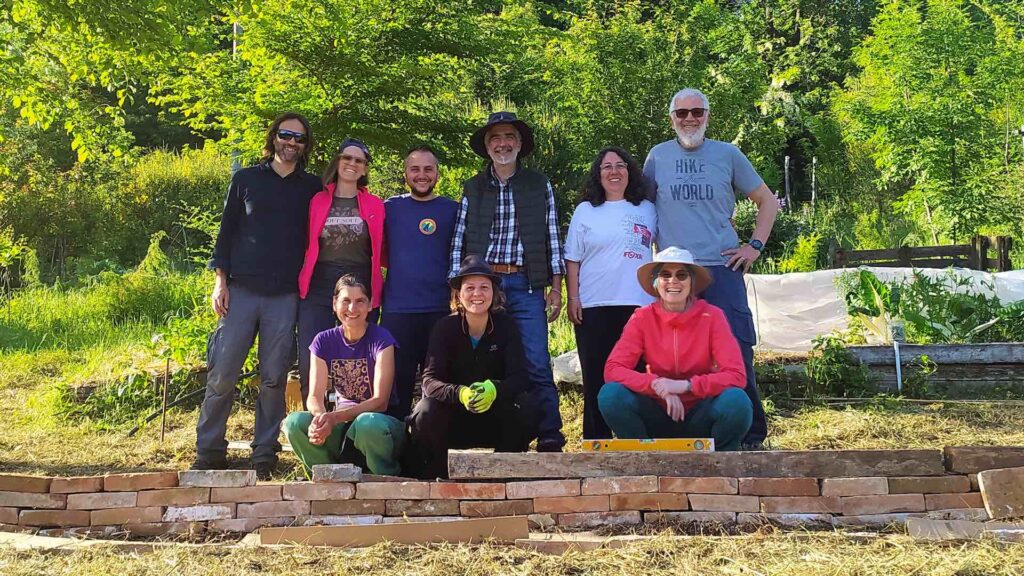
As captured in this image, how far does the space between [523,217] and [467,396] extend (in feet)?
3.45

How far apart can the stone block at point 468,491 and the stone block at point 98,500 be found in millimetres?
1268

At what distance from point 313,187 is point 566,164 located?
7363 millimetres

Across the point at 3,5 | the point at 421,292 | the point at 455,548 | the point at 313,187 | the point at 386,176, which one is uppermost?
the point at 3,5

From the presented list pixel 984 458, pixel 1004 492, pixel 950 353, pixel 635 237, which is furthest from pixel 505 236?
pixel 950 353

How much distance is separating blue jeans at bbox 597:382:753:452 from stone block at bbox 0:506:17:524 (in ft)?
8.13

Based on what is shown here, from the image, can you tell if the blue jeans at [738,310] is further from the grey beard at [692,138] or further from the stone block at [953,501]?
the stone block at [953,501]

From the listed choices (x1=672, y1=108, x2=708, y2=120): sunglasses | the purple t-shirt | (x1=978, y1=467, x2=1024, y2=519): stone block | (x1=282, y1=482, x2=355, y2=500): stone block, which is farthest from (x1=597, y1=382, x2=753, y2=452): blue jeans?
(x1=672, y1=108, x2=708, y2=120): sunglasses

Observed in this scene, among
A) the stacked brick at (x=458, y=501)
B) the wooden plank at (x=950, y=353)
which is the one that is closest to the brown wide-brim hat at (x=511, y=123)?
the stacked brick at (x=458, y=501)

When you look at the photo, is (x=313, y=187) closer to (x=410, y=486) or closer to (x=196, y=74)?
(x=410, y=486)

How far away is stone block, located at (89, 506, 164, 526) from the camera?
3475 mm

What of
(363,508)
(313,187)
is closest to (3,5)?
(313,187)

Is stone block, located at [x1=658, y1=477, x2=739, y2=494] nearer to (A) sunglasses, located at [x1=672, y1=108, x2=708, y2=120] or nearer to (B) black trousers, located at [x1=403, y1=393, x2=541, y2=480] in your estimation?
(B) black trousers, located at [x1=403, y1=393, x2=541, y2=480]

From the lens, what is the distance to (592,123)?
11547 millimetres

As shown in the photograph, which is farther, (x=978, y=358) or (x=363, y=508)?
(x=978, y=358)
